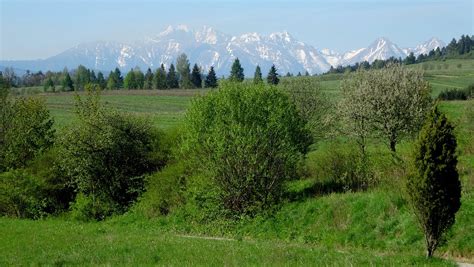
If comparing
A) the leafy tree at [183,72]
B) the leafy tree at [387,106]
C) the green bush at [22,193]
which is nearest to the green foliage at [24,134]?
the green bush at [22,193]

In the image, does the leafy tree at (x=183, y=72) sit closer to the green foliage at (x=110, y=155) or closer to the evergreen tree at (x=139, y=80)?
the evergreen tree at (x=139, y=80)

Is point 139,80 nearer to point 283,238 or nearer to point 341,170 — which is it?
point 341,170

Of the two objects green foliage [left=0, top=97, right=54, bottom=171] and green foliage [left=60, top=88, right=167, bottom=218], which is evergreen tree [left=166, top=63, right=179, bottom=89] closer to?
green foliage [left=0, top=97, right=54, bottom=171]

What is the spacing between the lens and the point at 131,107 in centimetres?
11300

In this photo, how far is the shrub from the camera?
31.5 meters

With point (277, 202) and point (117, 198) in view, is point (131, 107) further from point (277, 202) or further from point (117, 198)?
point (277, 202)

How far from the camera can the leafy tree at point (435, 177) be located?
15.9 metres

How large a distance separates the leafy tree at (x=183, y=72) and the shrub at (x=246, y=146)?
133 meters

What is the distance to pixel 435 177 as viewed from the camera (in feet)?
52.1

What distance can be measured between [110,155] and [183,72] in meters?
140

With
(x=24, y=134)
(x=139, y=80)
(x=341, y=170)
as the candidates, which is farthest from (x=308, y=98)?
(x=139, y=80)

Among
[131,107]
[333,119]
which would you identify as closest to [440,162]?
[333,119]

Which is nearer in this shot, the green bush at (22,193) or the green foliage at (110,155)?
the green foliage at (110,155)

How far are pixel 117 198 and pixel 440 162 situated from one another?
29252 mm
